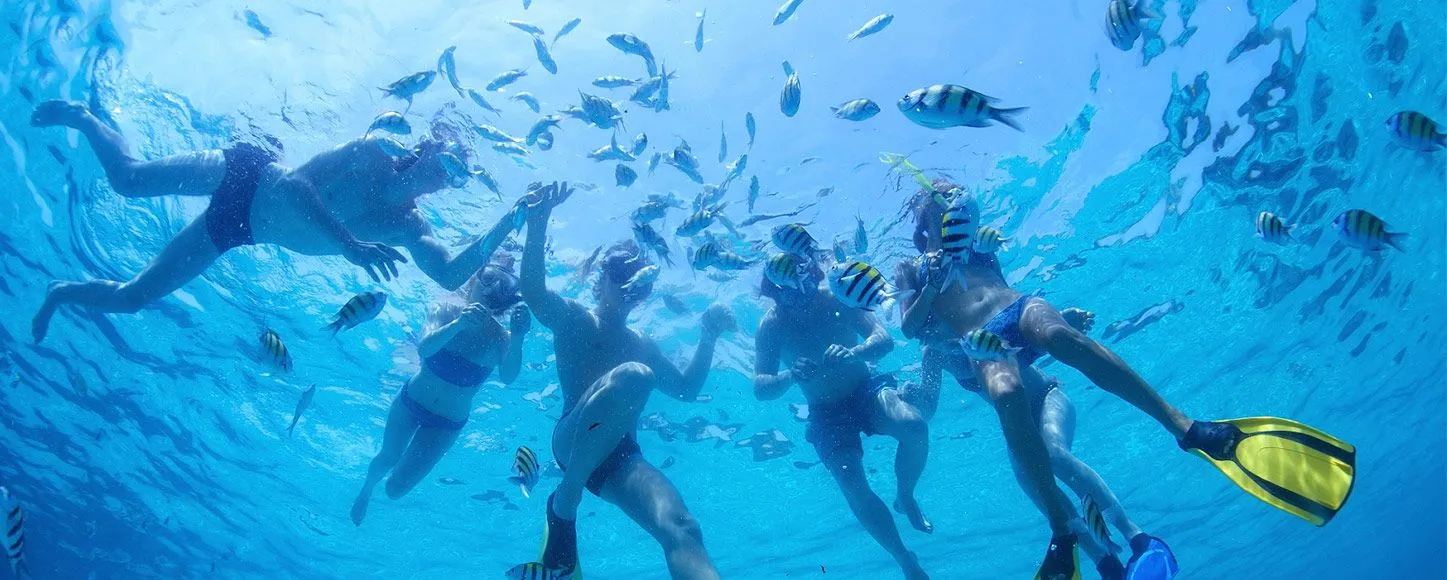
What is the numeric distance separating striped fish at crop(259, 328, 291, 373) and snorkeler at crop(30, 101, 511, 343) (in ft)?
6.27

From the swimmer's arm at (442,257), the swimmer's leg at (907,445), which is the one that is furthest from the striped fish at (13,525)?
the swimmer's leg at (907,445)

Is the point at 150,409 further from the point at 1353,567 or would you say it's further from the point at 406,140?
the point at 1353,567

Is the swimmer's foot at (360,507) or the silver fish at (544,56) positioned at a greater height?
the silver fish at (544,56)

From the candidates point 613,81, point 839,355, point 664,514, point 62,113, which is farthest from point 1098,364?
point 62,113

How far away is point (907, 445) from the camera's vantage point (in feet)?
24.7

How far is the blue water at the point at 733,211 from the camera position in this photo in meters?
8.99

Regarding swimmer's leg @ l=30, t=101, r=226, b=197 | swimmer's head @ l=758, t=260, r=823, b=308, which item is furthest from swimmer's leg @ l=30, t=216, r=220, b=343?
swimmer's head @ l=758, t=260, r=823, b=308

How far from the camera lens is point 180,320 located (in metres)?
13.4

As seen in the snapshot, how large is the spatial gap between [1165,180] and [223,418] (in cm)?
2413

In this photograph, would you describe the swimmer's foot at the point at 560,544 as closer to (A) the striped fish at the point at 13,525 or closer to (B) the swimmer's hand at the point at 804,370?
(B) the swimmer's hand at the point at 804,370

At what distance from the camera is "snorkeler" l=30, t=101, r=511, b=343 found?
7.54 metres

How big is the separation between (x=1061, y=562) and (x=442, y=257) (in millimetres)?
8035

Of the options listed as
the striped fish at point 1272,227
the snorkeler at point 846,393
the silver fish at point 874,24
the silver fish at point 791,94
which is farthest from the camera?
the snorkeler at point 846,393

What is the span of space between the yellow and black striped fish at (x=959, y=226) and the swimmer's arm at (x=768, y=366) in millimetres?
4399
